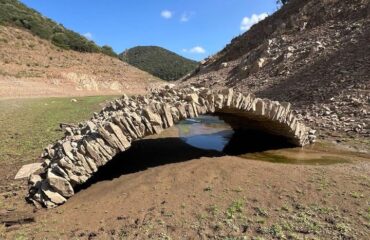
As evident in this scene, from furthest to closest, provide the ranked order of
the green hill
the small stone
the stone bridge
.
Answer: the green hill < the small stone < the stone bridge

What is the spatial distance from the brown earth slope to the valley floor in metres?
33.2

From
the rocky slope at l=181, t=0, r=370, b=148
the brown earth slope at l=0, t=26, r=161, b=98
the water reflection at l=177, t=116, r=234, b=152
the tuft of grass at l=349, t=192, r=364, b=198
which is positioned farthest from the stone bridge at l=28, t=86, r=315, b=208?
the brown earth slope at l=0, t=26, r=161, b=98

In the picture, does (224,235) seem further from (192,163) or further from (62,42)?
(62,42)

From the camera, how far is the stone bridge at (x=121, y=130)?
7541mm

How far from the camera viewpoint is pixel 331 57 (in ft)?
60.5

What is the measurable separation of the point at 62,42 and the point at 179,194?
60.6m

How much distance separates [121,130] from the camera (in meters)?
Result: 7.95

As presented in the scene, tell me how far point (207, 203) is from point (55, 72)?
47950 mm

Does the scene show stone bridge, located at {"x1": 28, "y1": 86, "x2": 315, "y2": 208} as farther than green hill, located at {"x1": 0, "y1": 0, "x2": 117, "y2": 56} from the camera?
No

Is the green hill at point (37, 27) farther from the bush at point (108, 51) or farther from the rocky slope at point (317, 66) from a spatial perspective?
the rocky slope at point (317, 66)

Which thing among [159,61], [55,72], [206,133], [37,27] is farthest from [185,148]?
[159,61]

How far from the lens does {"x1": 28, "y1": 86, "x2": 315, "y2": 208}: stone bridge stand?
7541 millimetres

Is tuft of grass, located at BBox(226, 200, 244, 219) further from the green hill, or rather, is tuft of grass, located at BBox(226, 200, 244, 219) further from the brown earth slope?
the green hill

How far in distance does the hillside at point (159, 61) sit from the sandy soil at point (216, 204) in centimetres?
8854
